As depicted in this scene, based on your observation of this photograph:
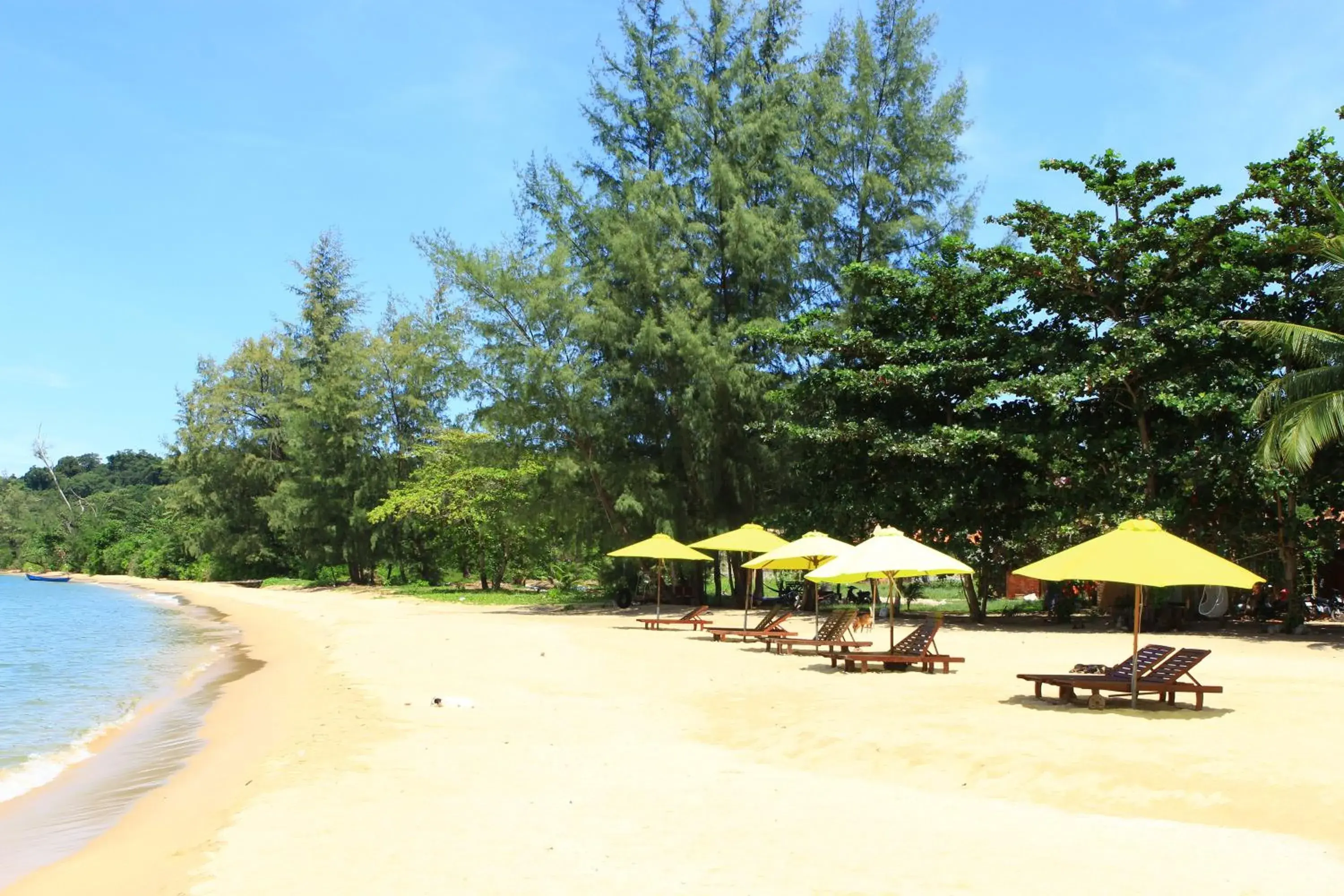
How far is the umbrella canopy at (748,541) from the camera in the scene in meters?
19.9

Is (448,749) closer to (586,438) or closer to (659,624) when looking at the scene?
(659,624)

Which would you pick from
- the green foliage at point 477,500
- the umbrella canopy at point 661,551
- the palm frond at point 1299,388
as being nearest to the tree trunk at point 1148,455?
the palm frond at point 1299,388

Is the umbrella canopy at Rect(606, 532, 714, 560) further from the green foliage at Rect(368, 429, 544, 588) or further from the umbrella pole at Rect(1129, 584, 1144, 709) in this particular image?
the umbrella pole at Rect(1129, 584, 1144, 709)

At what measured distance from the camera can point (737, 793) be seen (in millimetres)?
7168

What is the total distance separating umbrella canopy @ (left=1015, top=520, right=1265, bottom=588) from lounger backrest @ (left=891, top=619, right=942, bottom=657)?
2.82m

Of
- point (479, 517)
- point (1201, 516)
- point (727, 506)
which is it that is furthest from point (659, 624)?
point (479, 517)

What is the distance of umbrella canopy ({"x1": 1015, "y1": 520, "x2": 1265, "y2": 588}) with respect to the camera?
32.4ft

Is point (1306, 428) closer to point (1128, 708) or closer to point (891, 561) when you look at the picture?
point (891, 561)

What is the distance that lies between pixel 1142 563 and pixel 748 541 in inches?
411

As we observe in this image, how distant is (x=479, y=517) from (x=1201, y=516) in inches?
859

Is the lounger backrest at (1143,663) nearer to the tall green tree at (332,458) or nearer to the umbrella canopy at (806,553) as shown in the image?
the umbrella canopy at (806,553)

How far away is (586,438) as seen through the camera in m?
26.7

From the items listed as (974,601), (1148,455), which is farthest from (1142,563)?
(974,601)

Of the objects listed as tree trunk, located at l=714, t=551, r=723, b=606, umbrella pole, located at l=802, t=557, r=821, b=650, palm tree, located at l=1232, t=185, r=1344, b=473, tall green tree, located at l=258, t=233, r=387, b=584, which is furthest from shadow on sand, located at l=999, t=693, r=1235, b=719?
tall green tree, located at l=258, t=233, r=387, b=584
